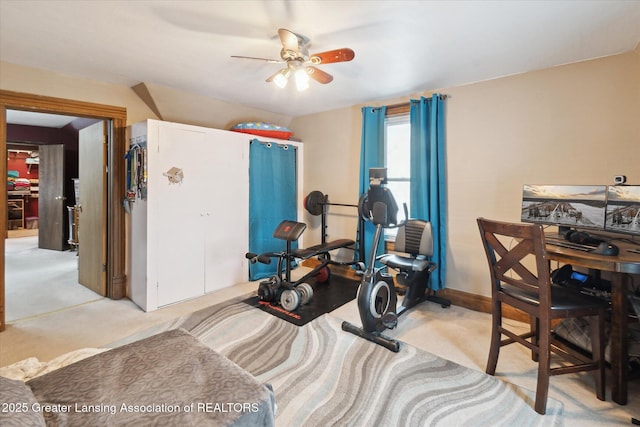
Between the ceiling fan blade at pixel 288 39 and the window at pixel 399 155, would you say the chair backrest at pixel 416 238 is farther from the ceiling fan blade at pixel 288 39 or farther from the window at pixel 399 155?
the ceiling fan blade at pixel 288 39

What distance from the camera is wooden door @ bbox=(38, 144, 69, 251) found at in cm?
597

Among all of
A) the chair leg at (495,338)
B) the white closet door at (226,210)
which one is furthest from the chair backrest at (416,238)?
the white closet door at (226,210)

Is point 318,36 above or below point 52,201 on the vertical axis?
above

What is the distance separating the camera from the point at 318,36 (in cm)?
221

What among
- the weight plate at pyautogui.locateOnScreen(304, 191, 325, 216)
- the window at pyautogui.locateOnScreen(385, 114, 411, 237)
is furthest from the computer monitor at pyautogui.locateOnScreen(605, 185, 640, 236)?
the weight plate at pyautogui.locateOnScreen(304, 191, 325, 216)

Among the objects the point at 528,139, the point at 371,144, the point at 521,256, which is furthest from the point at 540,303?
the point at 371,144

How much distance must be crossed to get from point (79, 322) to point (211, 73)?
268 cm

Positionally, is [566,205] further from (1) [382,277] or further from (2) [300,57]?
(2) [300,57]

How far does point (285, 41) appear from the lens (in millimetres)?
2012

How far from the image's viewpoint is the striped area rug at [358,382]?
1699mm

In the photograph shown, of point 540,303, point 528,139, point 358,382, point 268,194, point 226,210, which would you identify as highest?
point 528,139

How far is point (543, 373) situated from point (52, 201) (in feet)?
26.6

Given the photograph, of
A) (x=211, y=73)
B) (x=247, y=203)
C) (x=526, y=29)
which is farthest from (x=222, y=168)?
(x=526, y=29)

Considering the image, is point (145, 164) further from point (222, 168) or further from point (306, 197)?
point (306, 197)
